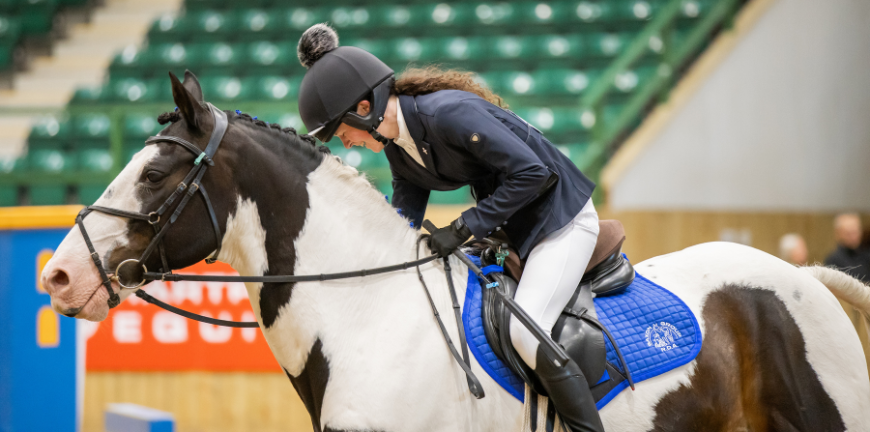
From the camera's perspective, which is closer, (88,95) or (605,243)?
(605,243)

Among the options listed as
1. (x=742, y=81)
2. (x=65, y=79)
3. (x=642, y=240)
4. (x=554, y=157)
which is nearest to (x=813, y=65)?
(x=742, y=81)

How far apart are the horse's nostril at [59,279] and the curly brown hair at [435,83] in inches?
39.8

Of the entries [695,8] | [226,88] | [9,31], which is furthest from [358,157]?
[9,31]

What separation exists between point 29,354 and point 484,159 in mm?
2661

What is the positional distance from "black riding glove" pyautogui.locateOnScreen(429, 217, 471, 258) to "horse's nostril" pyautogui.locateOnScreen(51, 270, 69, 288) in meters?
0.96

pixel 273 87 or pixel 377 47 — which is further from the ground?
pixel 377 47

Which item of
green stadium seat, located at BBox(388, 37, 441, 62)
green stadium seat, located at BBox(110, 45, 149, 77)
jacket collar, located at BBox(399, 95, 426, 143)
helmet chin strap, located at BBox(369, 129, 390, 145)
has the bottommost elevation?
helmet chin strap, located at BBox(369, 129, 390, 145)

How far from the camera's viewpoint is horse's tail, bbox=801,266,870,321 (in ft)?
7.85

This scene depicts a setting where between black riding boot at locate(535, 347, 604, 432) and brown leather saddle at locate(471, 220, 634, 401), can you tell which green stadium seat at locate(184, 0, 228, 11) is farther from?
black riding boot at locate(535, 347, 604, 432)

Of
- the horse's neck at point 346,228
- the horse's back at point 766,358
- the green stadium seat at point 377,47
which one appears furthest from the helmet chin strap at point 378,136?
the green stadium seat at point 377,47

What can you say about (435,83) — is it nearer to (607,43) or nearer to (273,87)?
(273,87)

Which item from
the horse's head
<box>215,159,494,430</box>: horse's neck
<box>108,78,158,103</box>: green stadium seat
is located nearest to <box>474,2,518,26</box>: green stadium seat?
<box>108,78,158,103</box>: green stadium seat

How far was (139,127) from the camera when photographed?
637cm

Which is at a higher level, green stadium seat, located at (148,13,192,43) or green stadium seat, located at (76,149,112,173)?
green stadium seat, located at (148,13,192,43)
